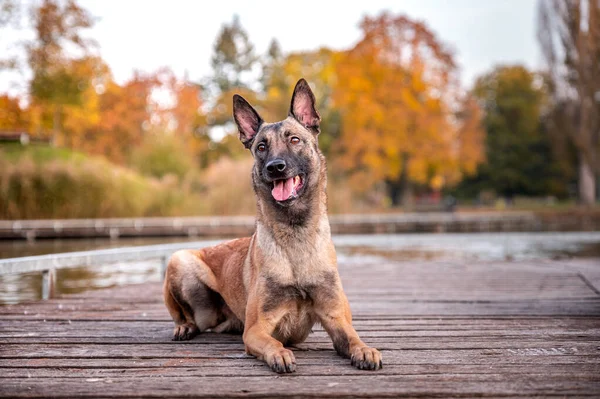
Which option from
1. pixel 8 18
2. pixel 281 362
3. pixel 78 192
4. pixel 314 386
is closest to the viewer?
pixel 314 386

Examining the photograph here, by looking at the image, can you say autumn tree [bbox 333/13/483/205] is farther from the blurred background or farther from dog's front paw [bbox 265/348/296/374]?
dog's front paw [bbox 265/348/296/374]

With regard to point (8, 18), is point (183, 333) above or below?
below

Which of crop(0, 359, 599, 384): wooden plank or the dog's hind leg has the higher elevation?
the dog's hind leg

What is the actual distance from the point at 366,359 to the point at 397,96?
2774 cm

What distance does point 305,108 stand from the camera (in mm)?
3625

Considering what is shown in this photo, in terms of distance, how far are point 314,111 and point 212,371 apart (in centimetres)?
173

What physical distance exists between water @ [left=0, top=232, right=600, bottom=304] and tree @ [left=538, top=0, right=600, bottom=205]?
612 inches

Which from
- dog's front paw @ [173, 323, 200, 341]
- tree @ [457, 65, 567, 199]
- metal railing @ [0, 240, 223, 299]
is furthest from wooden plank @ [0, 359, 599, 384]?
tree @ [457, 65, 567, 199]

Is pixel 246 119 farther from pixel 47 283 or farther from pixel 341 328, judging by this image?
pixel 47 283

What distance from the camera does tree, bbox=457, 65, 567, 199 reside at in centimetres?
4434

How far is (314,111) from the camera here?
11.9 ft

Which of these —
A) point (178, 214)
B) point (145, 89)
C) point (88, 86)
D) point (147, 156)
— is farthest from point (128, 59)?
point (178, 214)

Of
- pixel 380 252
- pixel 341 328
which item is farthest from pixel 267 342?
pixel 380 252

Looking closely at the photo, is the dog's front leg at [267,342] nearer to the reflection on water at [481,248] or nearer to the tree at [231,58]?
the reflection on water at [481,248]
